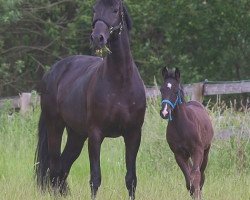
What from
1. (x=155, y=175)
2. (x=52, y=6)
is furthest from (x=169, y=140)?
(x=52, y=6)

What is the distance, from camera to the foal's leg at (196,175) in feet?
27.8

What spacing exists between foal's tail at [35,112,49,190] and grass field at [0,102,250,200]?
0.15 m

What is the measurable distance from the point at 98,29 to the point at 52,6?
53.3ft

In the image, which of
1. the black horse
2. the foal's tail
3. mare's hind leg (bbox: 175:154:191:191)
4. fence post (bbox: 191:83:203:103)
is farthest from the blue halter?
fence post (bbox: 191:83:203:103)

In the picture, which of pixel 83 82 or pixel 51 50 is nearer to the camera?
pixel 83 82

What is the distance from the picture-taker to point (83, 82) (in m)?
9.16

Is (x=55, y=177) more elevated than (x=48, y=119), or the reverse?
(x=48, y=119)

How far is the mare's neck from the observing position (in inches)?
336

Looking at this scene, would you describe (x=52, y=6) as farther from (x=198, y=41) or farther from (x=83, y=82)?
(x=83, y=82)

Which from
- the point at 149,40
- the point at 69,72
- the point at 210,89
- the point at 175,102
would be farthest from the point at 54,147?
the point at 149,40

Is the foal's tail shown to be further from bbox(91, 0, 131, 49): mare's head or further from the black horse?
bbox(91, 0, 131, 49): mare's head

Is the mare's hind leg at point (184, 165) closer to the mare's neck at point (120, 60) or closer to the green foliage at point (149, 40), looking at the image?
the mare's neck at point (120, 60)

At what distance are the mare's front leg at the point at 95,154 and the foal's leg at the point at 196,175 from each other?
0.98 m

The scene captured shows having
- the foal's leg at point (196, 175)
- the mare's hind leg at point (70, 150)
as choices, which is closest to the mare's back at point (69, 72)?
the mare's hind leg at point (70, 150)
